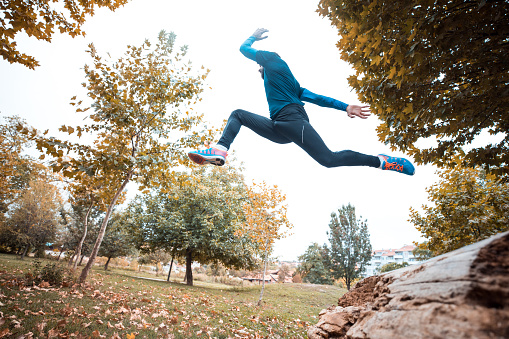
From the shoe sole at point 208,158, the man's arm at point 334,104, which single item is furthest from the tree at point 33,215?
the man's arm at point 334,104

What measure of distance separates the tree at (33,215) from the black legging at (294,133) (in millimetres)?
25822

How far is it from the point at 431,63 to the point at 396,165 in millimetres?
1607

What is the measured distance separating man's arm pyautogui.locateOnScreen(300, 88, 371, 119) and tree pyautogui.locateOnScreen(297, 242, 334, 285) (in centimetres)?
3828

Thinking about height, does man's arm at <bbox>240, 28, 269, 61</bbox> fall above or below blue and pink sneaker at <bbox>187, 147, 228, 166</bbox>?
above

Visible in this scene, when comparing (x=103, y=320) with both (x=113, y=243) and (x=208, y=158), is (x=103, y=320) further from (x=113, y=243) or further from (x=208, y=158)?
(x=113, y=243)

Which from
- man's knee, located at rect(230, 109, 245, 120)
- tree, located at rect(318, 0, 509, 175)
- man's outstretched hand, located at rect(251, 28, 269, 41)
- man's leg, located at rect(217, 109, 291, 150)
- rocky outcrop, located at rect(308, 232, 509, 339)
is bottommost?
rocky outcrop, located at rect(308, 232, 509, 339)

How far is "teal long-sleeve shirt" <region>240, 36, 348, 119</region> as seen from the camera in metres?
3.07

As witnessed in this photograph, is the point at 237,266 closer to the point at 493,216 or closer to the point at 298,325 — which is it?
the point at 298,325

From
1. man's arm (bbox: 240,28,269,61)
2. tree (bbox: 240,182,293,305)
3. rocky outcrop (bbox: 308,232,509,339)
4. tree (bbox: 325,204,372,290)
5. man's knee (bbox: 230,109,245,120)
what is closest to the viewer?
rocky outcrop (bbox: 308,232,509,339)

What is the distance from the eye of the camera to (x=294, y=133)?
9.28 feet

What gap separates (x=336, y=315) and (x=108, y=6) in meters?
7.46

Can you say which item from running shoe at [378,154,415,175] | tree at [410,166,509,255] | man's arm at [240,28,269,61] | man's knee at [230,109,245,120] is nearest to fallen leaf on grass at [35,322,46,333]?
man's knee at [230,109,245,120]

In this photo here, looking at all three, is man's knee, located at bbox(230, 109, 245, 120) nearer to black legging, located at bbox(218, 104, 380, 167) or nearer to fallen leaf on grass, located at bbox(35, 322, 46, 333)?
black legging, located at bbox(218, 104, 380, 167)

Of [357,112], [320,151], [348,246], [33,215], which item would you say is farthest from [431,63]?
[348,246]
